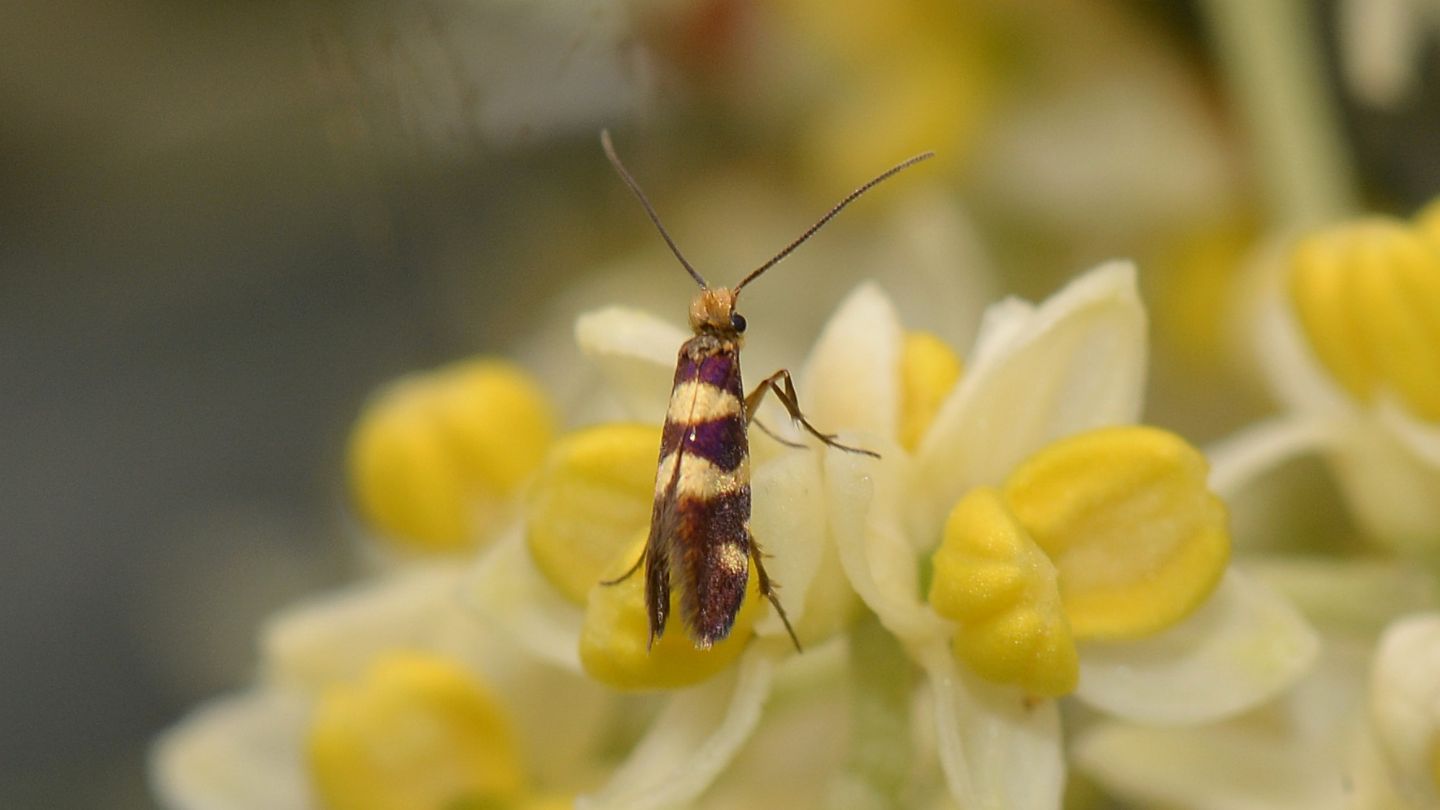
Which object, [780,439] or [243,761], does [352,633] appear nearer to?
[243,761]

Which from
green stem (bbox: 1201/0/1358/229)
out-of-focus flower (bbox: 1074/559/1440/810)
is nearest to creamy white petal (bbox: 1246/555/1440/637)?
out-of-focus flower (bbox: 1074/559/1440/810)

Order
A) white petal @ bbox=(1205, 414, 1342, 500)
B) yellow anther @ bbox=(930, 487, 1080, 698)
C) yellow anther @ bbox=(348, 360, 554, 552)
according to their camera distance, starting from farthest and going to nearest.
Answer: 1. yellow anther @ bbox=(348, 360, 554, 552)
2. white petal @ bbox=(1205, 414, 1342, 500)
3. yellow anther @ bbox=(930, 487, 1080, 698)

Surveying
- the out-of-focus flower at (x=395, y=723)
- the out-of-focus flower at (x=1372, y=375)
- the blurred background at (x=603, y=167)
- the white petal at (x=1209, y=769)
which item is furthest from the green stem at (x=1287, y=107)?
the out-of-focus flower at (x=395, y=723)

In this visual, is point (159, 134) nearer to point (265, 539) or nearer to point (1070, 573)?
point (265, 539)

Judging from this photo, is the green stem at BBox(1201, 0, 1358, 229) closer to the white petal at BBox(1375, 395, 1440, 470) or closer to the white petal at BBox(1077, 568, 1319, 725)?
the white petal at BBox(1375, 395, 1440, 470)

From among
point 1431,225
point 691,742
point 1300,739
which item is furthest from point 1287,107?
point 691,742
